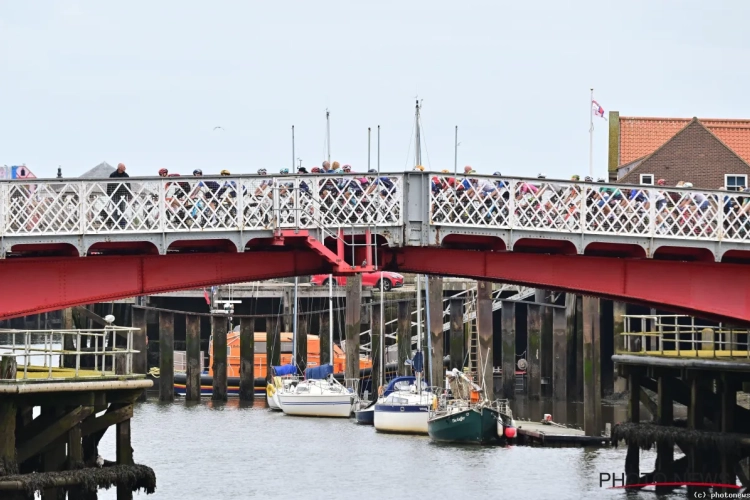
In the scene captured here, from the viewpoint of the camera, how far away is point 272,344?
82.6 meters

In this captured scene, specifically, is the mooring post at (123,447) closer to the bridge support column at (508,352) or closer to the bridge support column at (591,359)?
the bridge support column at (591,359)

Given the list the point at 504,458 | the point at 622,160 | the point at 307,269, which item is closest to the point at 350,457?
the point at 504,458

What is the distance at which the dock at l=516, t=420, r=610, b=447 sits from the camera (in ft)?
185

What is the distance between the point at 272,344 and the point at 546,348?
1449 cm

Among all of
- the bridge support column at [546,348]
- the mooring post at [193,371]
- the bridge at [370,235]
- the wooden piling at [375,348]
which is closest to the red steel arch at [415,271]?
the bridge at [370,235]

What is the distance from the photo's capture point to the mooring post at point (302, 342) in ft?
268

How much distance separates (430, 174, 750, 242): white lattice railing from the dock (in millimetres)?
19476

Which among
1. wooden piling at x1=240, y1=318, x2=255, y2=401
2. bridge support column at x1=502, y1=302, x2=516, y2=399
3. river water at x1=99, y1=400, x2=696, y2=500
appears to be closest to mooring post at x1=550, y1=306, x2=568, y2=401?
bridge support column at x1=502, y1=302, x2=516, y2=399

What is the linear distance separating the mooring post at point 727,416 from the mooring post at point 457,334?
99.9 ft

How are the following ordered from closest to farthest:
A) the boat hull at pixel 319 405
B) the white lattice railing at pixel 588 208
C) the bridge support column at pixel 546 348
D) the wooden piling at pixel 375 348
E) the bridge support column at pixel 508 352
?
the white lattice railing at pixel 588 208 → the boat hull at pixel 319 405 → the bridge support column at pixel 508 352 → the wooden piling at pixel 375 348 → the bridge support column at pixel 546 348

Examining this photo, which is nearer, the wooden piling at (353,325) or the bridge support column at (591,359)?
the bridge support column at (591,359)

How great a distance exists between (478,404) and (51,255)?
26.8 metres

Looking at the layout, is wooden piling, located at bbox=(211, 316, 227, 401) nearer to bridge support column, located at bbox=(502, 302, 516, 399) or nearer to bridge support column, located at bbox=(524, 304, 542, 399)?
bridge support column, located at bbox=(502, 302, 516, 399)

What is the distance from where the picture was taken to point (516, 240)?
121 feet
